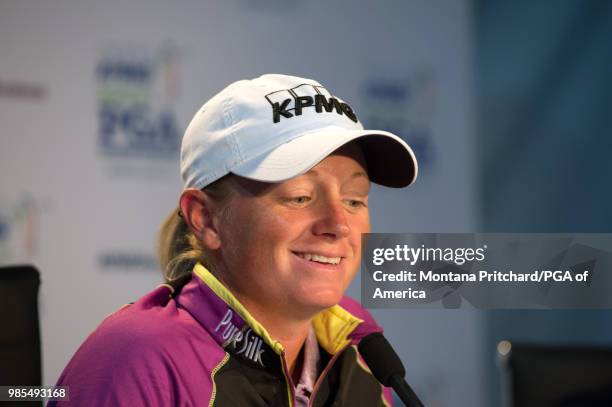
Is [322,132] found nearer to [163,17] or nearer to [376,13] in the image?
[163,17]

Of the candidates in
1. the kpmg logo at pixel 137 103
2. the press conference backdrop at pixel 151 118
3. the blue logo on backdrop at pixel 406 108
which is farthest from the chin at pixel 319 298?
the blue logo on backdrop at pixel 406 108

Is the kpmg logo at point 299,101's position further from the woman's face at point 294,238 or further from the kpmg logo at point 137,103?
the kpmg logo at point 137,103

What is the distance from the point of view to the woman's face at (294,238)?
1.27 metres

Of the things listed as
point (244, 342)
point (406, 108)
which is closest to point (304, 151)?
point (244, 342)

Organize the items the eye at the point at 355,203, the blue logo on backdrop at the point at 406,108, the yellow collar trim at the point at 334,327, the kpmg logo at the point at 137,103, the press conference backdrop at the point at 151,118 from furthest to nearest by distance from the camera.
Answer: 1. the blue logo on backdrop at the point at 406,108
2. the kpmg logo at the point at 137,103
3. the press conference backdrop at the point at 151,118
4. the yellow collar trim at the point at 334,327
5. the eye at the point at 355,203

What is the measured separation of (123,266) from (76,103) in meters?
0.60

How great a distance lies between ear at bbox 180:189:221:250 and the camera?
53.4 inches

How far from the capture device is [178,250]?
1512 mm

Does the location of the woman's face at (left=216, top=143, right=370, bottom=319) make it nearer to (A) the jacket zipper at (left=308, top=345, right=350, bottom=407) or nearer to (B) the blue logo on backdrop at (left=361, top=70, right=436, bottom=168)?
(A) the jacket zipper at (left=308, top=345, right=350, bottom=407)

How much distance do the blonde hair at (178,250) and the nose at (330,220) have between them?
0.21 m

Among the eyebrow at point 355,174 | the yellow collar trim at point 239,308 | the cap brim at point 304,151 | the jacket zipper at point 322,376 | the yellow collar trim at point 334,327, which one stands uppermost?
the cap brim at point 304,151

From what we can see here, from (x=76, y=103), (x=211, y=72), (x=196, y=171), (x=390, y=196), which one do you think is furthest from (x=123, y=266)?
(x=196, y=171)

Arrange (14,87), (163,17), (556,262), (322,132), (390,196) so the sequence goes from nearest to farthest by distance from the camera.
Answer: (322,132), (556,262), (14,87), (163,17), (390,196)

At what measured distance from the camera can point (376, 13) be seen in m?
3.68
